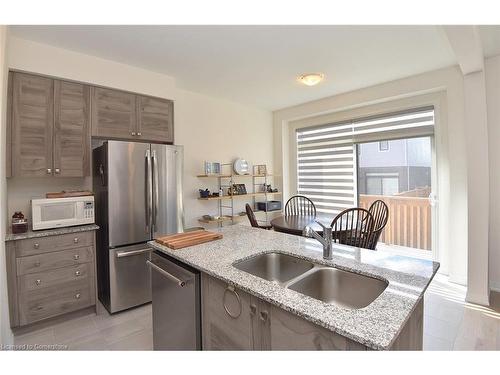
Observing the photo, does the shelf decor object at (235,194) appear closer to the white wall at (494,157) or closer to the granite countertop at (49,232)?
the granite countertop at (49,232)

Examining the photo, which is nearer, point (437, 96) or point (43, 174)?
point (43, 174)

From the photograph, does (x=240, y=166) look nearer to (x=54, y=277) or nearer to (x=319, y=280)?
(x=54, y=277)

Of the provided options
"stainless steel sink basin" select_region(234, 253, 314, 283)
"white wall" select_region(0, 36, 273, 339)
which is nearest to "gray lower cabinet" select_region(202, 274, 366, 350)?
"stainless steel sink basin" select_region(234, 253, 314, 283)

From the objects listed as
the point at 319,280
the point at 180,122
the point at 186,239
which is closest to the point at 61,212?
the point at 186,239

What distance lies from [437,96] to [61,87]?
430 cm

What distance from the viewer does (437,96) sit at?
324 cm

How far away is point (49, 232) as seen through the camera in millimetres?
2242

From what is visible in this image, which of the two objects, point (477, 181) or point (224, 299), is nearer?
point (224, 299)

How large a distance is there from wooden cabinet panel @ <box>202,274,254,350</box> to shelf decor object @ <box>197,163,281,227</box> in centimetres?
241

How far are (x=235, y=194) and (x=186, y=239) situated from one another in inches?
91.3

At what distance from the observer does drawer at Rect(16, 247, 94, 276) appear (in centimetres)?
214

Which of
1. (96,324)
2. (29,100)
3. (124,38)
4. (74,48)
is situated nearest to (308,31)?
(124,38)

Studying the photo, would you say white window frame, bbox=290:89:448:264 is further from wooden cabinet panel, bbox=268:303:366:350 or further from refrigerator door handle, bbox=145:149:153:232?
wooden cabinet panel, bbox=268:303:366:350
